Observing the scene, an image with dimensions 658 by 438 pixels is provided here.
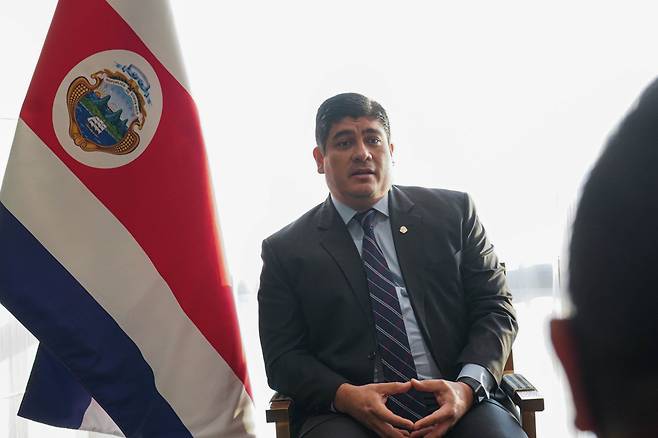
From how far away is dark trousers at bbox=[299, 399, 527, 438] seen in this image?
1.62m

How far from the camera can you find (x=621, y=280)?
29 centimetres

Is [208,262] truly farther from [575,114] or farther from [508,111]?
[575,114]

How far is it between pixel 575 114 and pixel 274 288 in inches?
50.6

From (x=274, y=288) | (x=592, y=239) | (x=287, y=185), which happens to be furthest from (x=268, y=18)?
(x=592, y=239)

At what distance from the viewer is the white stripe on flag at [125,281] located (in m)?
1.65

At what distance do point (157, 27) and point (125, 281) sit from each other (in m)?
0.72

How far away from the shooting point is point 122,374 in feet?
5.59

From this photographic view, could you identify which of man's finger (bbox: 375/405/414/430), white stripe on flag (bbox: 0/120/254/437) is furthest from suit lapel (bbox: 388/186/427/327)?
white stripe on flag (bbox: 0/120/254/437)

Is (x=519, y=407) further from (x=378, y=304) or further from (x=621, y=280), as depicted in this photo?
(x=621, y=280)

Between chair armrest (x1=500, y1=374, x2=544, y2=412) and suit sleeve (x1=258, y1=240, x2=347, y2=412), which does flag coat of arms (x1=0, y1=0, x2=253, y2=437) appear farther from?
chair armrest (x1=500, y1=374, x2=544, y2=412)

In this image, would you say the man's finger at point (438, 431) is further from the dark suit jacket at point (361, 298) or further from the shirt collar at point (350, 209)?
the shirt collar at point (350, 209)

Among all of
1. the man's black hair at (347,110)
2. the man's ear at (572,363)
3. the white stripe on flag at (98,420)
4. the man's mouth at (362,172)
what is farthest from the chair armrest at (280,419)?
the man's ear at (572,363)

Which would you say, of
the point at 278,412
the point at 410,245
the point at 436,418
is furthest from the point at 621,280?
the point at 410,245

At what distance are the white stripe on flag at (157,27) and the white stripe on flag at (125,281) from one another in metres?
0.40
